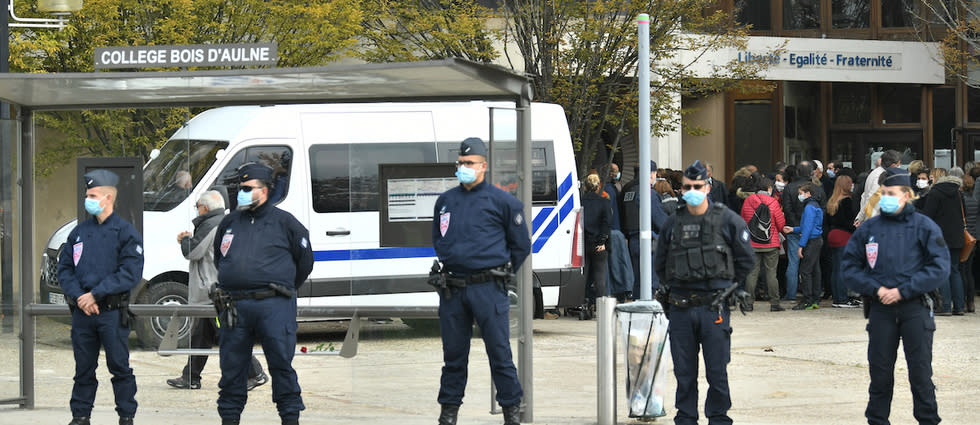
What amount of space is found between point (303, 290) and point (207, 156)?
1569 millimetres

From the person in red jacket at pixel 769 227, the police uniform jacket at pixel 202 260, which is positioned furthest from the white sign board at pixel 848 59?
the police uniform jacket at pixel 202 260

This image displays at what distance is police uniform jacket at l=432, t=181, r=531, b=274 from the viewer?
8195 mm

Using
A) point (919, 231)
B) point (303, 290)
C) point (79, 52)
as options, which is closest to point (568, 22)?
point (79, 52)

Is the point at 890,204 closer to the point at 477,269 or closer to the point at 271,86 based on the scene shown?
the point at 477,269

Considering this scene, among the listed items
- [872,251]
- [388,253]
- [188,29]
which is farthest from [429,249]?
[188,29]

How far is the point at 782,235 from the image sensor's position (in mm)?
17531

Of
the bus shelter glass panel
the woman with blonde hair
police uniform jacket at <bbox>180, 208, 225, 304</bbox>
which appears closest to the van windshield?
police uniform jacket at <bbox>180, 208, 225, 304</bbox>

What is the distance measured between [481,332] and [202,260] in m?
3.05

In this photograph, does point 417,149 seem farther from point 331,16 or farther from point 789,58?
point 789,58

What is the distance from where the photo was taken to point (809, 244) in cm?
1689

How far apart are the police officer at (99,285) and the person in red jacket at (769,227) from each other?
9907mm

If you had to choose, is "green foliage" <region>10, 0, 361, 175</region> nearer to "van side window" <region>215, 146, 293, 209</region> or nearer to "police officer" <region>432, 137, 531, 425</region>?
"van side window" <region>215, 146, 293, 209</region>

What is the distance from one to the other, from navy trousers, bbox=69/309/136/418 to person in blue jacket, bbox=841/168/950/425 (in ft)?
14.8

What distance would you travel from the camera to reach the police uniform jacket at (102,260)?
27.5 feet
